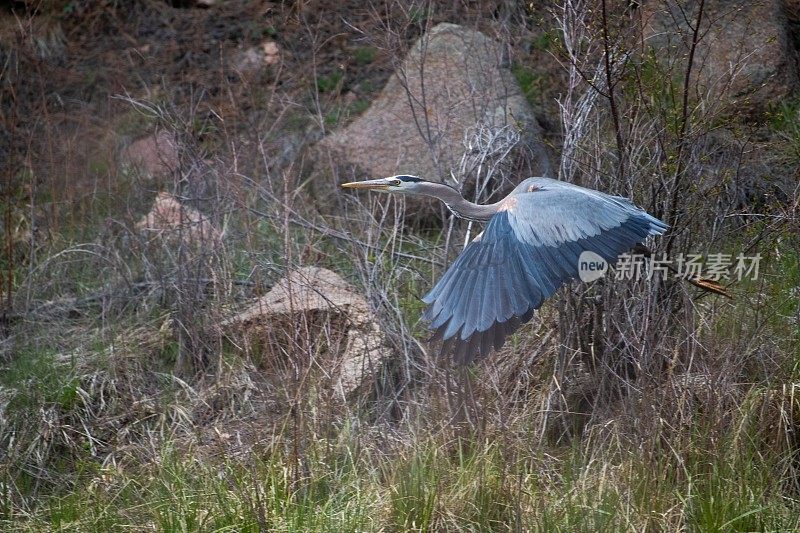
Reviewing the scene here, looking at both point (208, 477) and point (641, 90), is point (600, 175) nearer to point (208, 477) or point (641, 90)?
point (641, 90)

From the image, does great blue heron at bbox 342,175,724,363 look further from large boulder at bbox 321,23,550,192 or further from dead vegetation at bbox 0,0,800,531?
large boulder at bbox 321,23,550,192

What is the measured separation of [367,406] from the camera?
16.8 feet

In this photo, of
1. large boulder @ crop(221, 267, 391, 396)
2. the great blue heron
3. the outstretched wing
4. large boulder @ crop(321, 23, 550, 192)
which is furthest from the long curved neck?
large boulder @ crop(321, 23, 550, 192)

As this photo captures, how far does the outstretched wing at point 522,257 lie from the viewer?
12.9ft

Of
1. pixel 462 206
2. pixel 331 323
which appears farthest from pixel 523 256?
pixel 331 323

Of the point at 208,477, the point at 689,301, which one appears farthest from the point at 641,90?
the point at 208,477

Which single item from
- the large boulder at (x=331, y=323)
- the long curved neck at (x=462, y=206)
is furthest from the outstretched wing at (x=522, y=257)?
the large boulder at (x=331, y=323)

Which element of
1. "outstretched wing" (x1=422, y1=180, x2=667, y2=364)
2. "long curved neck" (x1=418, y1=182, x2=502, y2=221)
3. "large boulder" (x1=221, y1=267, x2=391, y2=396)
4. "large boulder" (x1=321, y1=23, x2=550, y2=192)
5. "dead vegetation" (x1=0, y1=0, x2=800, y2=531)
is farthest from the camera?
"large boulder" (x1=321, y1=23, x2=550, y2=192)

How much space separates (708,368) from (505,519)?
112cm

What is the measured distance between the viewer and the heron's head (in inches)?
204

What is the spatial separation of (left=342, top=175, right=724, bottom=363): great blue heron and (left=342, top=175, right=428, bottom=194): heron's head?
0.48 m

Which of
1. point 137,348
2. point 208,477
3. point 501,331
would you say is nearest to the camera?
point 501,331

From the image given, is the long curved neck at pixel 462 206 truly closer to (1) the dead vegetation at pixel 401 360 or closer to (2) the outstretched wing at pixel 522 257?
(1) the dead vegetation at pixel 401 360

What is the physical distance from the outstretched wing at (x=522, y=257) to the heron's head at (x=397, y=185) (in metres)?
0.60
